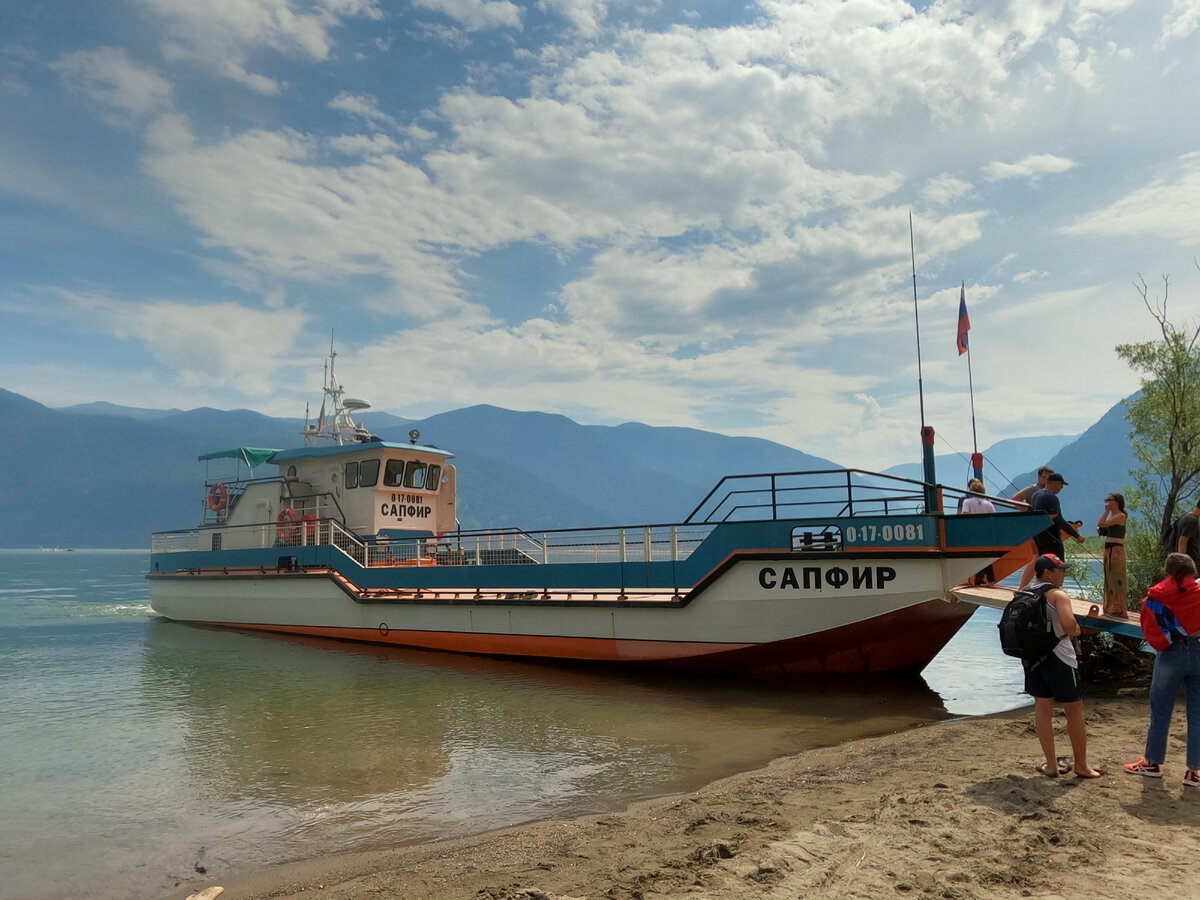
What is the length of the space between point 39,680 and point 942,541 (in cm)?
1471

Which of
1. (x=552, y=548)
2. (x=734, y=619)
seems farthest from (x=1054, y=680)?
(x=552, y=548)

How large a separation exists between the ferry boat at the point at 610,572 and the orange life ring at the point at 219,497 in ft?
3.14

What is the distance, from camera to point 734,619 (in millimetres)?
10359

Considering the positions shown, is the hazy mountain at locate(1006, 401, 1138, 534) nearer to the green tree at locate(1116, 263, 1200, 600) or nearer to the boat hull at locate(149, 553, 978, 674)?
the green tree at locate(1116, 263, 1200, 600)

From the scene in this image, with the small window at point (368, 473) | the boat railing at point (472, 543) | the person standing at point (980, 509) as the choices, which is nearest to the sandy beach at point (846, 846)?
the person standing at point (980, 509)

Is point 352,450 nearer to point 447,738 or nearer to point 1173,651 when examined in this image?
point 447,738

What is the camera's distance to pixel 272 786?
649 centimetres

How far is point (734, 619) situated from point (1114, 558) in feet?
15.0

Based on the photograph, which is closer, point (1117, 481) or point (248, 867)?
point (248, 867)

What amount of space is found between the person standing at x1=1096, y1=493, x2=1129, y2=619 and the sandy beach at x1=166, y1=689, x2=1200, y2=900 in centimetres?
214

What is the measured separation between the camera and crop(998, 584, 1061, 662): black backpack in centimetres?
484

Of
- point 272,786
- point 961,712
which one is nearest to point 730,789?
point 272,786

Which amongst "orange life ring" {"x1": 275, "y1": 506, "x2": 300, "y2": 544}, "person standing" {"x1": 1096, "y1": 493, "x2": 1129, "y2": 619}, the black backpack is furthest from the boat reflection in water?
"orange life ring" {"x1": 275, "y1": 506, "x2": 300, "y2": 544}

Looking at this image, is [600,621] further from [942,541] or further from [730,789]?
[730,789]
